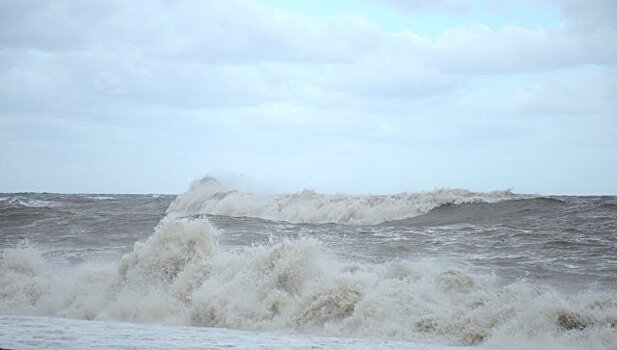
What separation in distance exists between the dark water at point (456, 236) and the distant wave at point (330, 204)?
1.14m

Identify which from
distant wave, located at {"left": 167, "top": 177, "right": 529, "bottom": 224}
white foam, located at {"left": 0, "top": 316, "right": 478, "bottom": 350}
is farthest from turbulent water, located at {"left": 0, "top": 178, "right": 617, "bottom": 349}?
distant wave, located at {"left": 167, "top": 177, "right": 529, "bottom": 224}

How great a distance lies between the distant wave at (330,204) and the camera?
23389 millimetres

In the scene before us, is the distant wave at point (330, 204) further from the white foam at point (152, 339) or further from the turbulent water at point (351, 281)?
the white foam at point (152, 339)

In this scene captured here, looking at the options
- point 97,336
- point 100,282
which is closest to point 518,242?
point 100,282

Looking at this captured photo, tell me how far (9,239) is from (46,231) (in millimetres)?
1374

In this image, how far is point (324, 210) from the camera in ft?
83.5

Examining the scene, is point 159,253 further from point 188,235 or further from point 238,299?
point 238,299

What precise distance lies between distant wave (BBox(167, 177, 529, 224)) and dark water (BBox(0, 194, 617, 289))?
1142 mm

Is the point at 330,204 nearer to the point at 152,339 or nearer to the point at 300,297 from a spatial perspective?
the point at 300,297

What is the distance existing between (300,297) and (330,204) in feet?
54.2

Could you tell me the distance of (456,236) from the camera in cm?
1568

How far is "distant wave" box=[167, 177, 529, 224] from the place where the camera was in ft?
76.7

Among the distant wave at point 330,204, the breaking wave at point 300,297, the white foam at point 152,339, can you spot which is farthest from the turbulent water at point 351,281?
the distant wave at point 330,204

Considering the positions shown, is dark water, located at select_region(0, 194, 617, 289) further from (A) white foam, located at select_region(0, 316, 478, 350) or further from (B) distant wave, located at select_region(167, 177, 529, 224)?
(A) white foam, located at select_region(0, 316, 478, 350)
